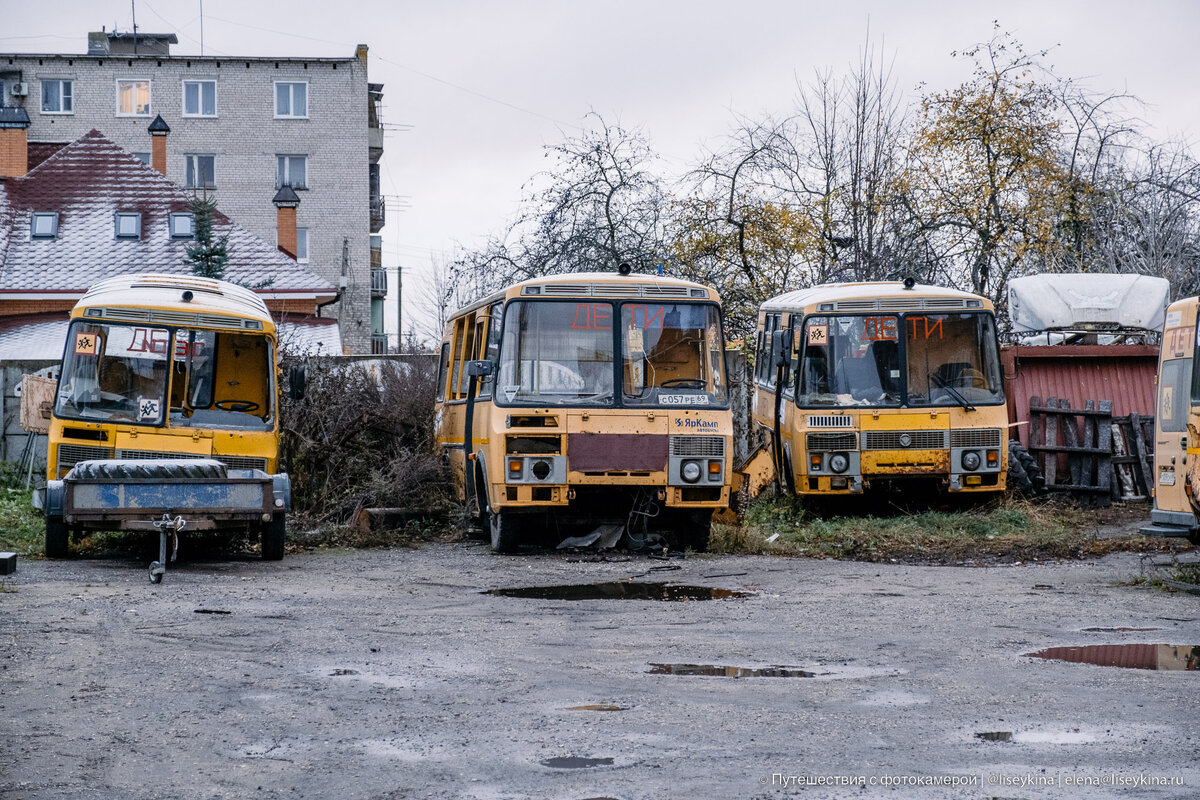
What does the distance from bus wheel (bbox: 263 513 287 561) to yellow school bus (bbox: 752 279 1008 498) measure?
20.5 feet

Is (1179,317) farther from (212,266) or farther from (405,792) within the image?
(212,266)

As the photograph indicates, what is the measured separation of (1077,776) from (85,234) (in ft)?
118

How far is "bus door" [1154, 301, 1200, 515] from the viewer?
39.9 ft

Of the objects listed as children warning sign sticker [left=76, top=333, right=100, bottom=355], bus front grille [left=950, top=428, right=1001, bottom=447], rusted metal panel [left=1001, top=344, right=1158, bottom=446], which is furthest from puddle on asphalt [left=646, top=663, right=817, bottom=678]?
rusted metal panel [left=1001, top=344, right=1158, bottom=446]

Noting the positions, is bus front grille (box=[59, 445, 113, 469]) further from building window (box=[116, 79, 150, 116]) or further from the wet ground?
building window (box=[116, 79, 150, 116])

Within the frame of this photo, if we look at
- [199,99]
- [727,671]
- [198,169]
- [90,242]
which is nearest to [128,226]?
[90,242]

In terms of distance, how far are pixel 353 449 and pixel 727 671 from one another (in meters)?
11.2

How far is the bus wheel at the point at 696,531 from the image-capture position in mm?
14375

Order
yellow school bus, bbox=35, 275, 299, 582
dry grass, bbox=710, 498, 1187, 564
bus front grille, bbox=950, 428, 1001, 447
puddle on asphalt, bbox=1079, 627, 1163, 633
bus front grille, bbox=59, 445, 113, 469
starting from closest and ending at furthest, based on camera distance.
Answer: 1. puddle on asphalt, bbox=1079, 627, 1163, 633
2. yellow school bus, bbox=35, 275, 299, 582
3. bus front grille, bbox=59, 445, 113, 469
4. dry grass, bbox=710, 498, 1187, 564
5. bus front grille, bbox=950, 428, 1001, 447

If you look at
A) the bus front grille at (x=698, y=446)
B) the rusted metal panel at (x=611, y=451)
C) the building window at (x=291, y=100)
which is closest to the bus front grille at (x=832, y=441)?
the bus front grille at (x=698, y=446)

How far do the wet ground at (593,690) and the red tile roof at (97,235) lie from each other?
1002 inches

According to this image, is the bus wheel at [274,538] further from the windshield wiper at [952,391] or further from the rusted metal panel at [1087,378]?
the rusted metal panel at [1087,378]

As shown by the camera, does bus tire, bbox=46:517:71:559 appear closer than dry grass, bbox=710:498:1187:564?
Yes

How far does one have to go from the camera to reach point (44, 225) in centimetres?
3741
